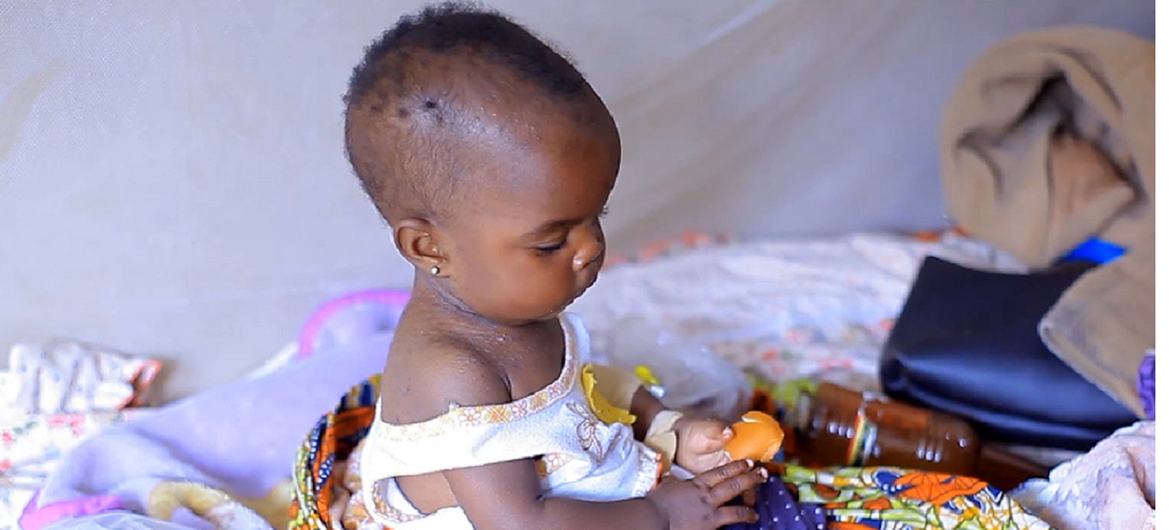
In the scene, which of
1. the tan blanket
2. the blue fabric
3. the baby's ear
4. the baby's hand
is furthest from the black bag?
the baby's ear

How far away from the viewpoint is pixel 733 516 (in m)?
1.10

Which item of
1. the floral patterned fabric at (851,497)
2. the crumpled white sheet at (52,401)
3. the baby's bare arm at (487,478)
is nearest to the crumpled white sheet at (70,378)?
the crumpled white sheet at (52,401)

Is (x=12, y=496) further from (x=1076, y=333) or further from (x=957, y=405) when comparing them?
(x=1076, y=333)

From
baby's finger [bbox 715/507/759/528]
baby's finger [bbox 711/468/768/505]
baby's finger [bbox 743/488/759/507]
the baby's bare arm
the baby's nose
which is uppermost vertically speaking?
the baby's nose

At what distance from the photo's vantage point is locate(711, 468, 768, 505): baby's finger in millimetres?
1102

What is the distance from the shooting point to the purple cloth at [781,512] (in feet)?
3.81

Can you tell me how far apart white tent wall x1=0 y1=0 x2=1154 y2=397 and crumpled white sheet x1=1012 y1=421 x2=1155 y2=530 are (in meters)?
0.69

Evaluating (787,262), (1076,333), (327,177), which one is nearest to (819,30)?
(787,262)

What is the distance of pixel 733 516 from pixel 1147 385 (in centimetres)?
60

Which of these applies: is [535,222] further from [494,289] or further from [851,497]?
[851,497]

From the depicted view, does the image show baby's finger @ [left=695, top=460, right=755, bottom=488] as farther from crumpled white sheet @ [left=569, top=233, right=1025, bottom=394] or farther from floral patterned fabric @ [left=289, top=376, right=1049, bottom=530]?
crumpled white sheet @ [left=569, top=233, right=1025, bottom=394]

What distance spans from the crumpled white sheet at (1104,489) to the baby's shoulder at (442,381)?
1.98 ft

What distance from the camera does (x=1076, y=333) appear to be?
152cm

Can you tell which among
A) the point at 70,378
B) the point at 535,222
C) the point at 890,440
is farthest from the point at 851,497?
the point at 70,378
